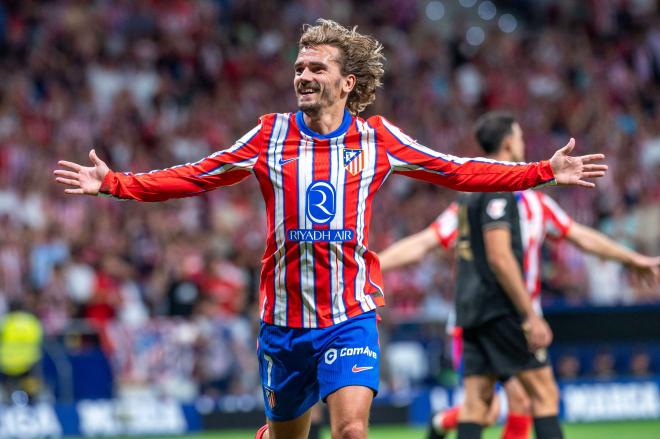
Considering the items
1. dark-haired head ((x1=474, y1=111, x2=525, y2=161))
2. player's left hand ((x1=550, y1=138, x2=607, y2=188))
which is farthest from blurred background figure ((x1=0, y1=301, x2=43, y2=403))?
player's left hand ((x1=550, y1=138, x2=607, y2=188))

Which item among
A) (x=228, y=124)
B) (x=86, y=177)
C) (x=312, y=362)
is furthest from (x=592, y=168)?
(x=228, y=124)

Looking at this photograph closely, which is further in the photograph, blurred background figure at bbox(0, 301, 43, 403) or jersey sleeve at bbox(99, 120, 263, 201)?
blurred background figure at bbox(0, 301, 43, 403)

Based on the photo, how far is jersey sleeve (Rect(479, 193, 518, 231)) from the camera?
23.5 ft

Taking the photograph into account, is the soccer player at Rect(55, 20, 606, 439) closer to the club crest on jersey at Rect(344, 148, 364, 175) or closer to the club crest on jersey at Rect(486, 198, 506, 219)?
the club crest on jersey at Rect(344, 148, 364, 175)

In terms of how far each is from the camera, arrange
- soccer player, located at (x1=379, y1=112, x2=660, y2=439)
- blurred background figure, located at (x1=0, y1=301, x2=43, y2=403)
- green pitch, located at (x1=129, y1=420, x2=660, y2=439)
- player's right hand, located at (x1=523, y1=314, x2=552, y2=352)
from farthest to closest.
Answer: blurred background figure, located at (x1=0, y1=301, x2=43, y2=403) < green pitch, located at (x1=129, y1=420, x2=660, y2=439) < soccer player, located at (x1=379, y1=112, x2=660, y2=439) < player's right hand, located at (x1=523, y1=314, x2=552, y2=352)

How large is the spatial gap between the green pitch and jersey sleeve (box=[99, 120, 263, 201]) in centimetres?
572

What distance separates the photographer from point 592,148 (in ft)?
58.5

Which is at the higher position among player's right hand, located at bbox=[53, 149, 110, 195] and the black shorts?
player's right hand, located at bbox=[53, 149, 110, 195]

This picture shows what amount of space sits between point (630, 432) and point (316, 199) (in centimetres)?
717

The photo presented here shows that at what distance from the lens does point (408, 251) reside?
7.80 metres

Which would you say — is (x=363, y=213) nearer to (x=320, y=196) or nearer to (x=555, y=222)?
(x=320, y=196)

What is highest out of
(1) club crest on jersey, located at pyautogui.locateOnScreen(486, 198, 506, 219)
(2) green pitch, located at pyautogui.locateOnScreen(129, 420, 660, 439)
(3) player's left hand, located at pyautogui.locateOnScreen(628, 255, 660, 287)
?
(1) club crest on jersey, located at pyautogui.locateOnScreen(486, 198, 506, 219)

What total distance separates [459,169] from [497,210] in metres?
1.65

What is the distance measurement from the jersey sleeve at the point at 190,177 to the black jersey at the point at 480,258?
84.1 inches
